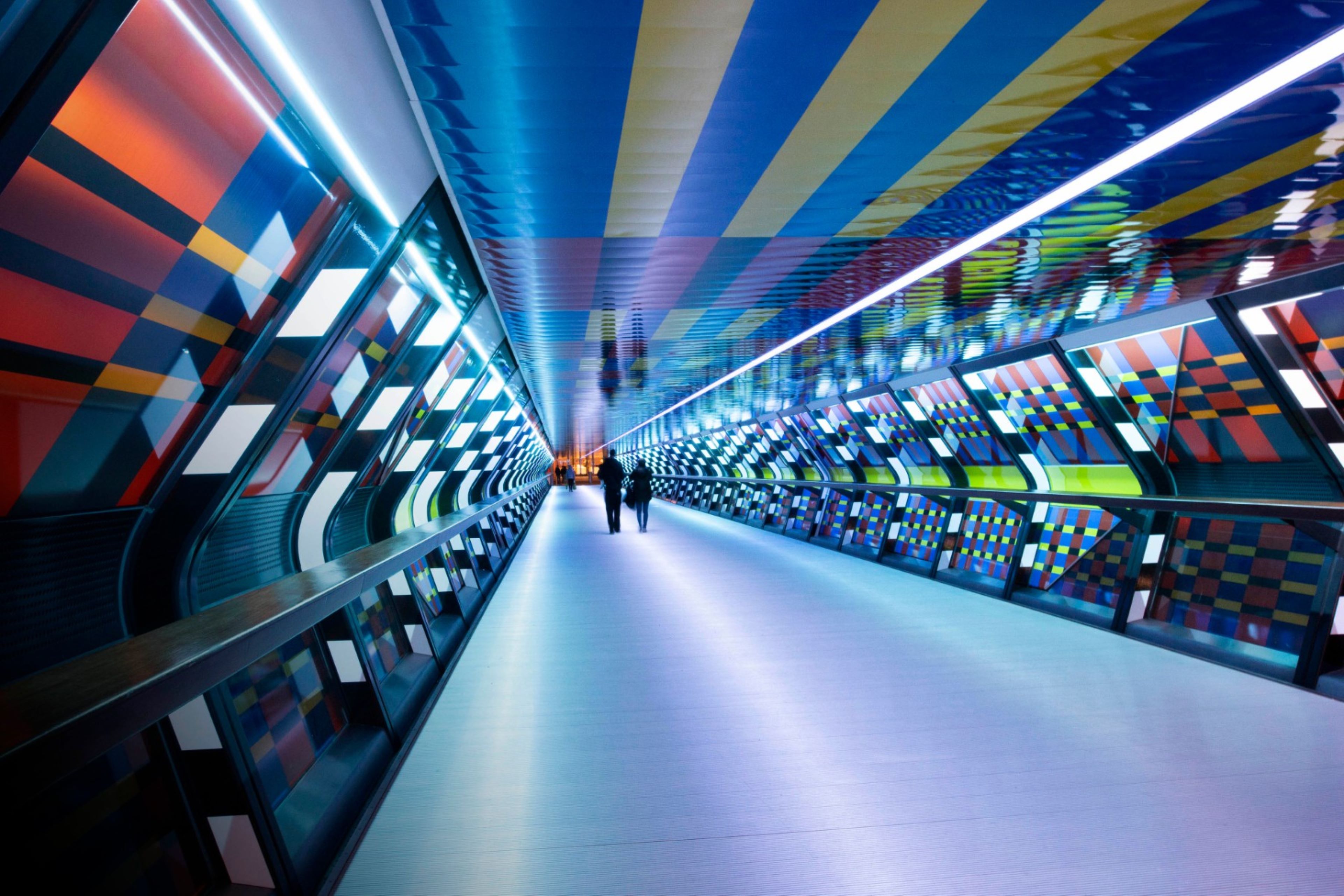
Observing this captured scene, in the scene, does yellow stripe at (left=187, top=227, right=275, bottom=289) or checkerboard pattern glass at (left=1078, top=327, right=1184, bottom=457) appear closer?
yellow stripe at (left=187, top=227, right=275, bottom=289)

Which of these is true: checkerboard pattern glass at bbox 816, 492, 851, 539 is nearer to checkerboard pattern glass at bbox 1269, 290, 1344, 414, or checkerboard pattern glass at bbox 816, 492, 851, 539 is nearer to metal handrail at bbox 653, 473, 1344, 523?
metal handrail at bbox 653, 473, 1344, 523

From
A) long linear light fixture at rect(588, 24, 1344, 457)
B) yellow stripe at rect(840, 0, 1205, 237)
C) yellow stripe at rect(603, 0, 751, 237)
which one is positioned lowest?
yellow stripe at rect(603, 0, 751, 237)

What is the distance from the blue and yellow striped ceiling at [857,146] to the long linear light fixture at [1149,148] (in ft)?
0.19

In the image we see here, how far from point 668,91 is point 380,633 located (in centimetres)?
307

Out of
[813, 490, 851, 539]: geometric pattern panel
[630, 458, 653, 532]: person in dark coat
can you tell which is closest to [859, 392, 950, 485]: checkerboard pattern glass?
[813, 490, 851, 539]: geometric pattern panel

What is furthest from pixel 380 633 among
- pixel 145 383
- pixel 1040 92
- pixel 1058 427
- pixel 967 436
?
pixel 967 436

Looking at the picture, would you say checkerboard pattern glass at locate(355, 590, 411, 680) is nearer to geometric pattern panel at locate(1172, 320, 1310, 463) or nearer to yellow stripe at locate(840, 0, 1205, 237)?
yellow stripe at locate(840, 0, 1205, 237)

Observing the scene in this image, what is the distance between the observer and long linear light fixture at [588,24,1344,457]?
2.16 metres

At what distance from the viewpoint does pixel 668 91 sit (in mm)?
2264

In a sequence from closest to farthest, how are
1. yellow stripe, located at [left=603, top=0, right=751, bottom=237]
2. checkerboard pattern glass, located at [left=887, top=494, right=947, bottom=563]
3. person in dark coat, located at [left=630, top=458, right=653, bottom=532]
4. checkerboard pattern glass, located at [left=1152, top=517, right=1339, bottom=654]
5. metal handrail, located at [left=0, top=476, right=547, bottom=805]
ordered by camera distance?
1. metal handrail, located at [left=0, top=476, right=547, bottom=805]
2. yellow stripe, located at [left=603, top=0, right=751, bottom=237]
3. checkerboard pattern glass, located at [left=1152, top=517, right=1339, bottom=654]
4. checkerboard pattern glass, located at [left=887, top=494, right=947, bottom=563]
5. person in dark coat, located at [left=630, top=458, right=653, bottom=532]

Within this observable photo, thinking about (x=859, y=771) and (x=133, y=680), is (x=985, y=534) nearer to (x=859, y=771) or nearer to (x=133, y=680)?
(x=859, y=771)

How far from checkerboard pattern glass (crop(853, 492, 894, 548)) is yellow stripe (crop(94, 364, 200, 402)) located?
27.1 ft

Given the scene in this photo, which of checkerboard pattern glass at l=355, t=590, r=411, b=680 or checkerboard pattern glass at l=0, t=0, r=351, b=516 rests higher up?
checkerboard pattern glass at l=0, t=0, r=351, b=516

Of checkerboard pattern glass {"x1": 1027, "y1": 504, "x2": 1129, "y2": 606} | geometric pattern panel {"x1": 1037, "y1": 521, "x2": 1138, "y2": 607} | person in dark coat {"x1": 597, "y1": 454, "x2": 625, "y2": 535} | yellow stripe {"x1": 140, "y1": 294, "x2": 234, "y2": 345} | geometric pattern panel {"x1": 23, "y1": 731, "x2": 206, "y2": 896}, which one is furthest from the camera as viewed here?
person in dark coat {"x1": 597, "y1": 454, "x2": 625, "y2": 535}
